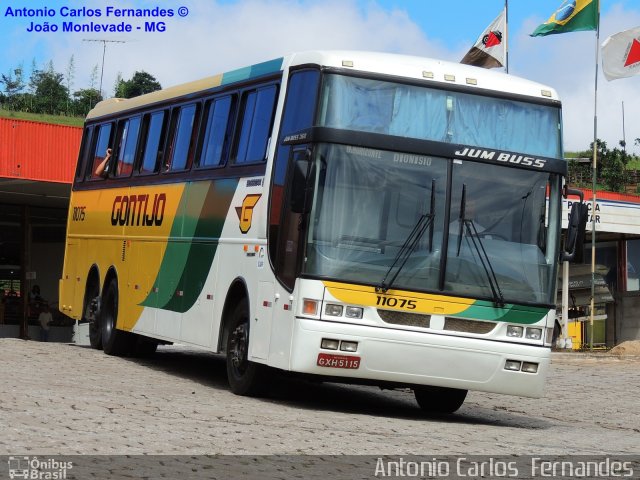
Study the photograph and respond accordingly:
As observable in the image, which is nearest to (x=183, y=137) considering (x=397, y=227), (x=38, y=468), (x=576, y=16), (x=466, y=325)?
(x=397, y=227)

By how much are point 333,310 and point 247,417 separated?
1520 mm

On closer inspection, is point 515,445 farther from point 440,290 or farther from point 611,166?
point 611,166

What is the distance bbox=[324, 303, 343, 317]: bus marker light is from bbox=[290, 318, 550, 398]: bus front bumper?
11 centimetres

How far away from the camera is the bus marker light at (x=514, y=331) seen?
43.3 feet

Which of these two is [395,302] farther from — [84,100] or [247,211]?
[84,100]

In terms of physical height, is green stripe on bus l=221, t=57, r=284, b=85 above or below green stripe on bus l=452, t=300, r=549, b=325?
above

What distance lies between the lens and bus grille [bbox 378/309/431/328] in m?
12.8

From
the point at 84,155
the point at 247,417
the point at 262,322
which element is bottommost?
the point at 247,417

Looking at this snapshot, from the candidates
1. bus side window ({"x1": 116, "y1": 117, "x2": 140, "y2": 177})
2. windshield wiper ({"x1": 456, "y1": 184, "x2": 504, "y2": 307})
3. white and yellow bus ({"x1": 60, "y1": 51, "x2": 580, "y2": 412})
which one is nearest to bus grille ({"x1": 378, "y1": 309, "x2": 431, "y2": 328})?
white and yellow bus ({"x1": 60, "y1": 51, "x2": 580, "y2": 412})

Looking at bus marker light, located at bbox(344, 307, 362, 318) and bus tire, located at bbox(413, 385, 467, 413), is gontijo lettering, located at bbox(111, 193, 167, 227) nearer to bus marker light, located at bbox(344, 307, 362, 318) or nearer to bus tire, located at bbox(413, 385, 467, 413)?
bus tire, located at bbox(413, 385, 467, 413)

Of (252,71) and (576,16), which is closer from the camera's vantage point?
(252,71)

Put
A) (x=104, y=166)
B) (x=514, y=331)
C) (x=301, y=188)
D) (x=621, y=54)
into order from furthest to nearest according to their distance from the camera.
A: (x=621, y=54)
(x=104, y=166)
(x=514, y=331)
(x=301, y=188)

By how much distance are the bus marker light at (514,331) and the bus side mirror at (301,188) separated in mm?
2410

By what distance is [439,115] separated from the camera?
13.4 m
